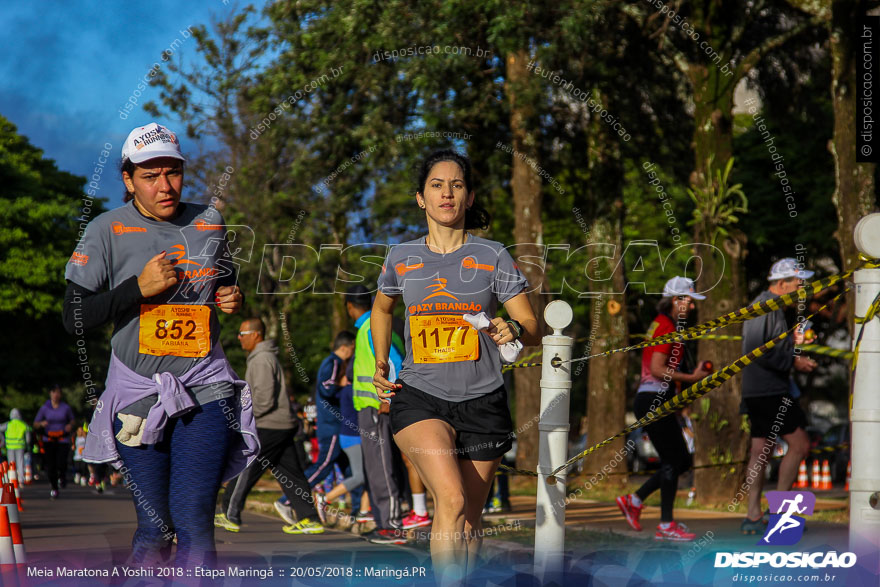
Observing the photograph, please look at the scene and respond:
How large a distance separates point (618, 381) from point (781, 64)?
18.1 feet

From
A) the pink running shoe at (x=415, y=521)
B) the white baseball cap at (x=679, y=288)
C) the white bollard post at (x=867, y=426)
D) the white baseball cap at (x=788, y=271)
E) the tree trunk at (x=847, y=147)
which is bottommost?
the pink running shoe at (x=415, y=521)

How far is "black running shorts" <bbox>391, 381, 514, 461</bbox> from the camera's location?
5.03 metres

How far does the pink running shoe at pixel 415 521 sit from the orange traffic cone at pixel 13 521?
466 centimetres

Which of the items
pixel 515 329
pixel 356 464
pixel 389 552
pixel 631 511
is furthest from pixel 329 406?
pixel 515 329

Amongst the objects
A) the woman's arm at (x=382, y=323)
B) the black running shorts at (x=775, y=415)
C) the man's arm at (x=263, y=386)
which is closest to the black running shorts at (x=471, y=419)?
the woman's arm at (x=382, y=323)

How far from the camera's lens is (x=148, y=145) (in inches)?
184

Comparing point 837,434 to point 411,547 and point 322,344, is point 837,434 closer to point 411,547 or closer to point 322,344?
point 322,344

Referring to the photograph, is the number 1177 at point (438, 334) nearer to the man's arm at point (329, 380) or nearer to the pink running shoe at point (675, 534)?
the pink running shoe at point (675, 534)

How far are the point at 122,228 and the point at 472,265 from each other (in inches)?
59.6

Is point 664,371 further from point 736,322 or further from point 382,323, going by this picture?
point 382,323

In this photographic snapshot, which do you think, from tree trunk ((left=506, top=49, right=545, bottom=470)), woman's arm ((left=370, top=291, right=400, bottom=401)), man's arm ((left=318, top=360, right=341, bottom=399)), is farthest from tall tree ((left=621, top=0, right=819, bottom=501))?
woman's arm ((left=370, top=291, right=400, bottom=401))

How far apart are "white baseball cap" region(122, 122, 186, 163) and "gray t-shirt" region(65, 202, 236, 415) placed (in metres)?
0.22

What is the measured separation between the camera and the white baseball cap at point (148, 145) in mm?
4660

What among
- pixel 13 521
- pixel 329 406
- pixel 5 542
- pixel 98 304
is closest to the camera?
pixel 98 304
